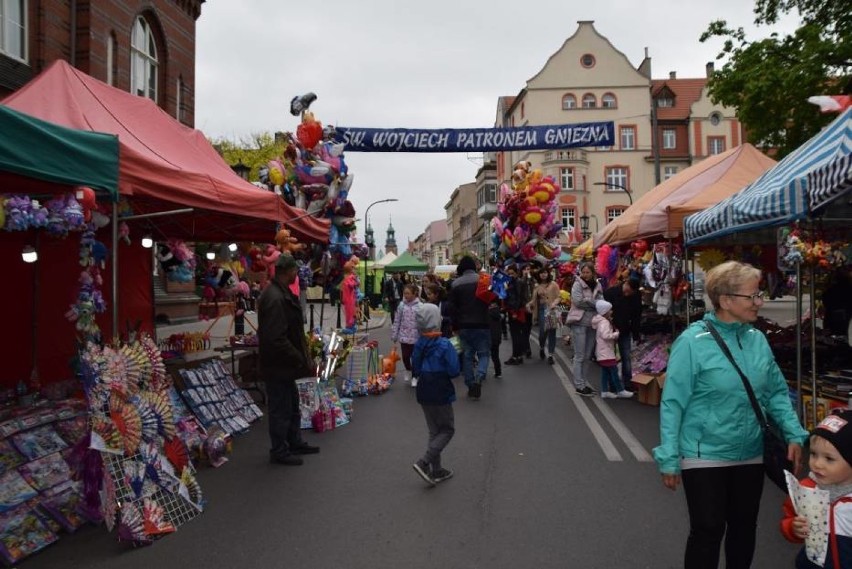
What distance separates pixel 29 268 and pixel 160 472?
10.4ft

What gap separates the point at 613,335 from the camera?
29.3 feet

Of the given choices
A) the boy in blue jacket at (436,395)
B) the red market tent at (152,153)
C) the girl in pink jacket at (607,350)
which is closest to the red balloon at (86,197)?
A: the red market tent at (152,153)

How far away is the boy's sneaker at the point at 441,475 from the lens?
Result: 5457 millimetres

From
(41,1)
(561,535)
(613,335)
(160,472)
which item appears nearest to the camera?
(561,535)

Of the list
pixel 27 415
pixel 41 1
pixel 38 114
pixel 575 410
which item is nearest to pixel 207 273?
pixel 38 114

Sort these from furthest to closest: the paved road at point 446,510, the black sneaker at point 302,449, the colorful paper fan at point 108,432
A: the black sneaker at point 302,449
the colorful paper fan at point 108,432
the paved road at point 446,510

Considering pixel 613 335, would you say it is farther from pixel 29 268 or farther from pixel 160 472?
pixel 29 268

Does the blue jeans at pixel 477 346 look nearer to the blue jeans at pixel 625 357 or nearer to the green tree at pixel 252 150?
the blue jeans at pixel 625 357

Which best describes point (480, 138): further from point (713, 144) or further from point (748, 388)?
point (713, 144)

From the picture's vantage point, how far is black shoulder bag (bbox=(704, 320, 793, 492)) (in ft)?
9.72

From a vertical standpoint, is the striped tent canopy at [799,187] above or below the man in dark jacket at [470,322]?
above

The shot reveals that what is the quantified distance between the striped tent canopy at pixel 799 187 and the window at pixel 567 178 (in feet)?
161

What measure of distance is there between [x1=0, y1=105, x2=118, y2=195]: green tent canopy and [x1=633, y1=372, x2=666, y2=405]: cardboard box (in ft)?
21.8

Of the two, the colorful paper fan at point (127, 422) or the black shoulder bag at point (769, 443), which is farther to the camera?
the colorful paper fan at point (127, 422)
